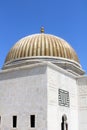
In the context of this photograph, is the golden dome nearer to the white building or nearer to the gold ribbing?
the gold ribbing

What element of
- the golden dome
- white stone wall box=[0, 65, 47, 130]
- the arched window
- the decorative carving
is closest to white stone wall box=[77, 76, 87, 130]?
the decorative carving

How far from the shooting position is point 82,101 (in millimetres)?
14070

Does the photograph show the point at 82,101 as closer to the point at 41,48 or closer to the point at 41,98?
the point at 41,98

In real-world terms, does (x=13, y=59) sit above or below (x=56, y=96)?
above

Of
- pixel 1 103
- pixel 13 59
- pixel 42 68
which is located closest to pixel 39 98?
pixel 42 68

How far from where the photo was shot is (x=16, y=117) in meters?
12.3

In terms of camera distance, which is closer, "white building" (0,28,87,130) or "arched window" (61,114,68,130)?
"white building" (0,28,87,130)

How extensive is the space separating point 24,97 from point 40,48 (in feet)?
13.5

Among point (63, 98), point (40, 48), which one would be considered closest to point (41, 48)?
point (40, 48)

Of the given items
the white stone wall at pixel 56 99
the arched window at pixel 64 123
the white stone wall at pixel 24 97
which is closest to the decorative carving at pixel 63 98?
the white stone wall at pixel 56 99

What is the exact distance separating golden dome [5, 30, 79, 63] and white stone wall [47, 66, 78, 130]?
232cm

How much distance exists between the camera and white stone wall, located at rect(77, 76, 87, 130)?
45.6 feet

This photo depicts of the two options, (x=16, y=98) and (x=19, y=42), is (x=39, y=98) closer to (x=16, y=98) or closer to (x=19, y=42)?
(x=16, y=98)

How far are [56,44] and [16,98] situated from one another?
192 inches
